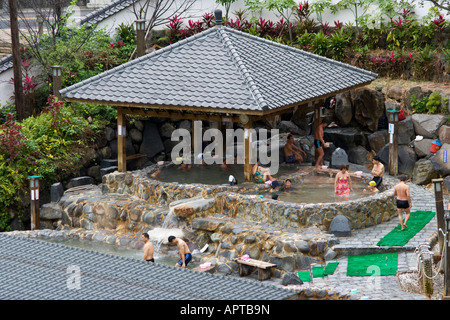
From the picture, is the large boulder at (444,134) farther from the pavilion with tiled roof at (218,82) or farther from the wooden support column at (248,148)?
the wooden support column at (248,148)

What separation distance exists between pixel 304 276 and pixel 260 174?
4967 mm

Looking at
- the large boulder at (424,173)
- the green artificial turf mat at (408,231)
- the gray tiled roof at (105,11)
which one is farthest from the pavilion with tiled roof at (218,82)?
the gray tiled roof at (105,11)

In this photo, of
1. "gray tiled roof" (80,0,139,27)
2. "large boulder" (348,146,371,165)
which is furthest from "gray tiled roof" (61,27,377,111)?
"gray tiled roof" (80,0,139,27)

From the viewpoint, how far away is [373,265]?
20.8 m

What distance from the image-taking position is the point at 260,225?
23391 mm

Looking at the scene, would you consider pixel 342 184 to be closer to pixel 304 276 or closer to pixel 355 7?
pixel 304 276

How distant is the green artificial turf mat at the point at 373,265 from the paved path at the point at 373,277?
132 millimetres

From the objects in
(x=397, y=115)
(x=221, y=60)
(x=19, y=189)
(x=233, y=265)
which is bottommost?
(x=233, y=265)

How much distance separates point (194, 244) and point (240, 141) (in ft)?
23.4

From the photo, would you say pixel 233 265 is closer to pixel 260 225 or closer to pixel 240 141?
pixel 260 225

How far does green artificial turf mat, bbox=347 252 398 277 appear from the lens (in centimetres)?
2033

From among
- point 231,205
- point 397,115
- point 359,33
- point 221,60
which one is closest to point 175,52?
point 221,60

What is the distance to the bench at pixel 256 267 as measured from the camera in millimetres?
21391

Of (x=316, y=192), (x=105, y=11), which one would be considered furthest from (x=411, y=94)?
(x=105, y=11)
